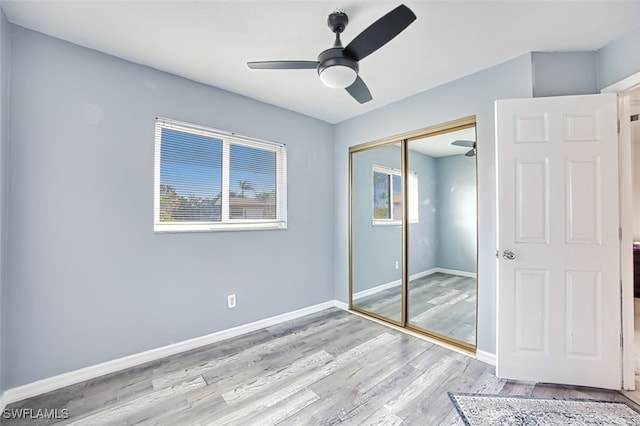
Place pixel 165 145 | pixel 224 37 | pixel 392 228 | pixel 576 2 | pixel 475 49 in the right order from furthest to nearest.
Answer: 1. pixel 392 228
2. pixel 165 145
3. pixel 475 49
4. pixel 224 37
5. pixel 576 2

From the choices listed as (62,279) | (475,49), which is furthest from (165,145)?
(475,49)

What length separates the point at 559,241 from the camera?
2086 mm

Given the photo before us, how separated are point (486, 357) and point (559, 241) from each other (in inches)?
45.6

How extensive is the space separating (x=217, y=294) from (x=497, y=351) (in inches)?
101

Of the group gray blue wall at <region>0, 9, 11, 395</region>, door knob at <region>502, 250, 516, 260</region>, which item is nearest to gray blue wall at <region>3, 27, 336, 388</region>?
gray blue wall at <region>0, 9, 11, 395</region>

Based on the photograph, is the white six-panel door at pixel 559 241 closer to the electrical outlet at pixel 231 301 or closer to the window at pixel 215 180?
the window at pixel 215 180

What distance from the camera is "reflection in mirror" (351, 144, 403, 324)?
3.41m

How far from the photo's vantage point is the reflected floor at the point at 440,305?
2.71 m

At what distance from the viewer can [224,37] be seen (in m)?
2.04

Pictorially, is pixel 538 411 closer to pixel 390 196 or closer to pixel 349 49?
pixel 390 196

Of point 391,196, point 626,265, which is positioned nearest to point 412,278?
point 391,196

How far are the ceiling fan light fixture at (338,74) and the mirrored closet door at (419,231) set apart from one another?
4.76 feet

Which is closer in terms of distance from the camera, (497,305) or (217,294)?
(497,305)

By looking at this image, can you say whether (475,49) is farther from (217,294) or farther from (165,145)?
(217,294)
